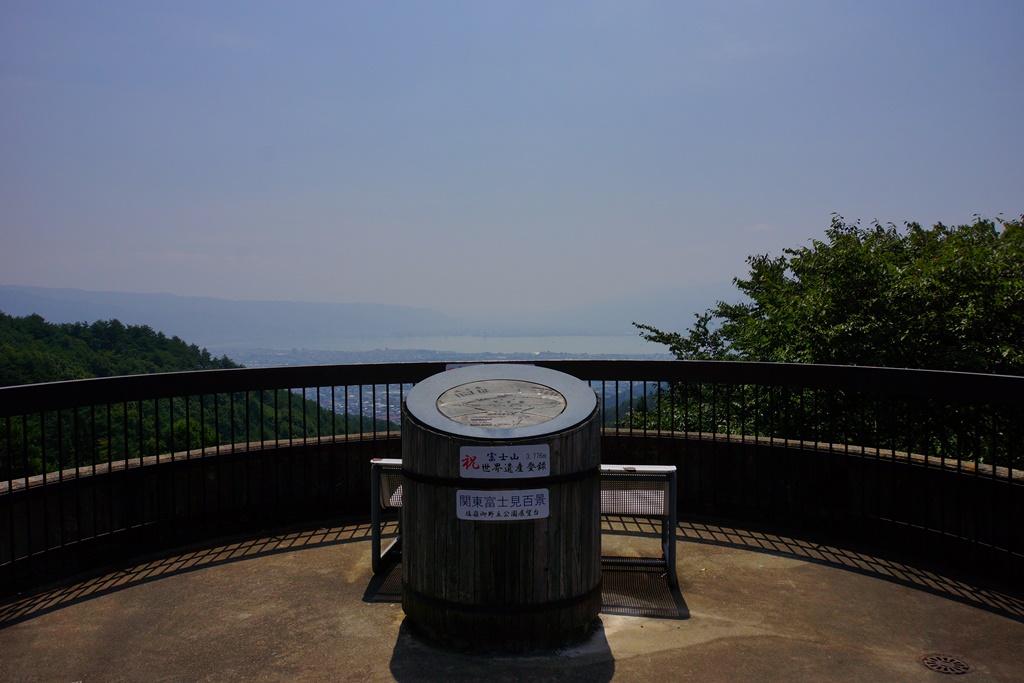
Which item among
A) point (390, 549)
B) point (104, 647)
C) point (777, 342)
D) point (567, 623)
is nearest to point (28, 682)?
point (104, 647)

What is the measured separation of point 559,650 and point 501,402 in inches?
62.0

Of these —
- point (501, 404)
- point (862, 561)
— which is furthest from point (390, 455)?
point (862, 561)

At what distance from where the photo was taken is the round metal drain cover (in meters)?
3.87

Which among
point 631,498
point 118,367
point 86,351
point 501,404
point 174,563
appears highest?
point 501,404

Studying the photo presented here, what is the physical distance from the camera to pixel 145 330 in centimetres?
3719

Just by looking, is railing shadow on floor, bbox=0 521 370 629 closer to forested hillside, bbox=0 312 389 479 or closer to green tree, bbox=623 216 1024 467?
green tree, bbox=623 216 1024 467

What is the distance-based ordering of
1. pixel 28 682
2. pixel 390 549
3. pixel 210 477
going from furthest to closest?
pixel 210 477 → pixel 390 549 → pixel 28 682

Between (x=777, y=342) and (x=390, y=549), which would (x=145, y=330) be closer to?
(x=777, y=342)

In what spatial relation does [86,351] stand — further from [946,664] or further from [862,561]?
[946,664]

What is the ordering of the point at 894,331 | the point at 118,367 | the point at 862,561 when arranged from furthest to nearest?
the point at 118,367 → the point at 894,331 → the point at 862,561

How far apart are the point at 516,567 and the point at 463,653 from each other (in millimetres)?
624

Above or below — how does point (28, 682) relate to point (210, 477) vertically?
below

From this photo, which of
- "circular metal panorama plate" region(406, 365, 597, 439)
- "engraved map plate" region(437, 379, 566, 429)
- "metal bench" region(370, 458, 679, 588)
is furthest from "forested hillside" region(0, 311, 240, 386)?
"engraved map plate" region(437, 379, 566, 429)

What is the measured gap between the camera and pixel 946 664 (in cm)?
396
